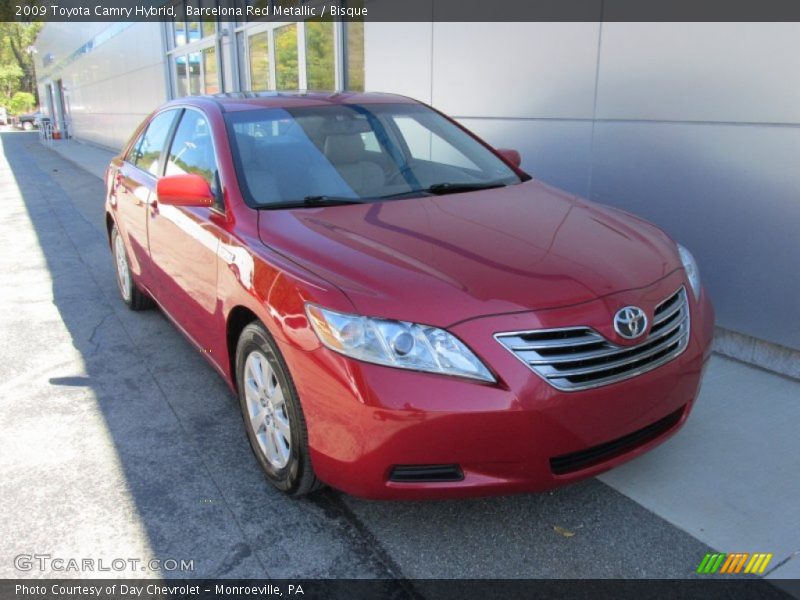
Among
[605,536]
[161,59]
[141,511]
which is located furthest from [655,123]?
[161,59]

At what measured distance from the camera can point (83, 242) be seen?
870 cm

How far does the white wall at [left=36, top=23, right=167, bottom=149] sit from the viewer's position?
62.6ft

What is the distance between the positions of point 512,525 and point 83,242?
24.7 ft

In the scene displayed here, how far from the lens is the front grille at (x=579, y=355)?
2.36 m

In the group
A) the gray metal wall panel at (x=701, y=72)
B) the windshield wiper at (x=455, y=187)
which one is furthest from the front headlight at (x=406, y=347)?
the gray metal wall panel at (x=701, y=72)

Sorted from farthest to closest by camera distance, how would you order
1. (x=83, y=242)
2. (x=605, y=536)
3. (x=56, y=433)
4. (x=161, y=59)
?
(x=161, y=59) → (x=83, y=242) → (x=56, y=433) → (x=605, y=536)

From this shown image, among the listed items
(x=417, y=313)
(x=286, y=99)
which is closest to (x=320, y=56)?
(x=286, y=99)

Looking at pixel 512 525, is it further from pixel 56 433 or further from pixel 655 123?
pixel 655 123

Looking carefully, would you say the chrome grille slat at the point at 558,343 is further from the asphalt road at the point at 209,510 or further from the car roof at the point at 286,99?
the car roof at the point at 286,99

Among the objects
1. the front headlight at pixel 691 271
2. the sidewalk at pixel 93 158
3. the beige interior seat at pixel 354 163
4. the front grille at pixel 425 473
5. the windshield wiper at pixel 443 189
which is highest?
the beige interior seat at pixel 354 163

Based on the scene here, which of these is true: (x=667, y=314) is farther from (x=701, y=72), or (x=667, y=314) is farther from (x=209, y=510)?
(x=701, y=72)

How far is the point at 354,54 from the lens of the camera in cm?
888

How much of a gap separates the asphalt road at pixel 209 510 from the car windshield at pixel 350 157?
1.31 metres

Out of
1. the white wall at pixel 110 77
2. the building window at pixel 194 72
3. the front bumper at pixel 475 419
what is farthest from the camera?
the white wall at pixel 110 77
